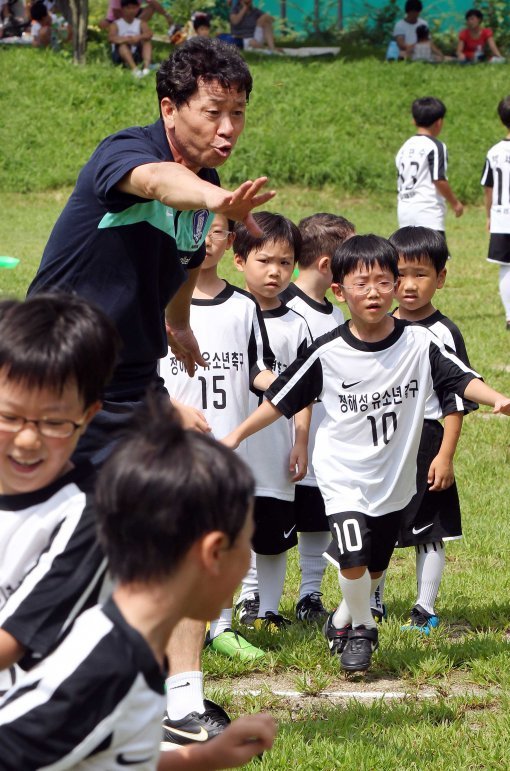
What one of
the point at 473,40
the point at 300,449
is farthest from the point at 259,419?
the point at 473,40

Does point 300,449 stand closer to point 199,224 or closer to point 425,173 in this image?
point 199,224

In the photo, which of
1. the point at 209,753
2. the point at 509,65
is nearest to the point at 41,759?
the point at 209,753

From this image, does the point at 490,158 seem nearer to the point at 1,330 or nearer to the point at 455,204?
the point at 455,204

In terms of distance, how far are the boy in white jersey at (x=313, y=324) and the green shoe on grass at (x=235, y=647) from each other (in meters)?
0.52

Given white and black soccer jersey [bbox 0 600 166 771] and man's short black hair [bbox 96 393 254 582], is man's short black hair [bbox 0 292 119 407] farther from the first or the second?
white and black soccer jersey [bbox 0 600 166 771]

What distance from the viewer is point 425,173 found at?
11.8 m

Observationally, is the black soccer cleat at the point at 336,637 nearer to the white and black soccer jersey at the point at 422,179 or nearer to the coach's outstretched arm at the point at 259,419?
the coach's outstretched arm at the point at 259,419

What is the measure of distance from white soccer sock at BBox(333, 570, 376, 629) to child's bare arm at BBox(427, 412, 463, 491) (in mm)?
596

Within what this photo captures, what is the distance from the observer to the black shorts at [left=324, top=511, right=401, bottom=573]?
4230 millimetres

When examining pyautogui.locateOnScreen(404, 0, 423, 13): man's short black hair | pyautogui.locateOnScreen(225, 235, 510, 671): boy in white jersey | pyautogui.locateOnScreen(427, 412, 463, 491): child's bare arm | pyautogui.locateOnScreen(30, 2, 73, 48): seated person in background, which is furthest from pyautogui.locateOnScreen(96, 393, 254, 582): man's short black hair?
pyautogui.locateOnScreen(404, 0, 423, 13): man's short black hair

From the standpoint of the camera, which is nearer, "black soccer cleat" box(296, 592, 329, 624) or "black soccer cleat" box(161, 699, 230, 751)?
"black soccer cleat" box(161, 699, 230, 751)

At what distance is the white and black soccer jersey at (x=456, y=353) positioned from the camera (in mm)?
4711

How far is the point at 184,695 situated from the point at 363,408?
1.21 metres

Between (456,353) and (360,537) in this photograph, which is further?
(456,353)
